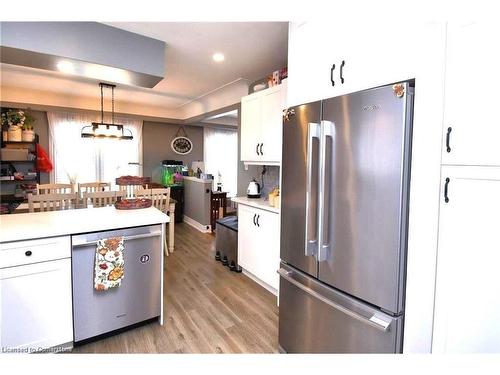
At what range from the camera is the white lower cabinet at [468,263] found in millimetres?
1097

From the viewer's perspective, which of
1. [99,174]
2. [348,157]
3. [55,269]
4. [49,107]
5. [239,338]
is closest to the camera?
[348,157]

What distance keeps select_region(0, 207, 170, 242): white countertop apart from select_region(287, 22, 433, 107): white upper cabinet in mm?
1494

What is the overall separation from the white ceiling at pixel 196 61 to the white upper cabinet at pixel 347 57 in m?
0.68

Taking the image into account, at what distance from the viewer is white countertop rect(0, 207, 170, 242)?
172cm

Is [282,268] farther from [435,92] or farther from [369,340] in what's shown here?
[435,92]

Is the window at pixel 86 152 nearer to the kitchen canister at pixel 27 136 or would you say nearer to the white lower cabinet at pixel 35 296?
the kitchen canister at pixel 27 136

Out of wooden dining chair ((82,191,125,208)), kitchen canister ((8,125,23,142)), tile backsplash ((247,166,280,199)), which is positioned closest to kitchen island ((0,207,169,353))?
wooden dining chair ((82,191,125,208))

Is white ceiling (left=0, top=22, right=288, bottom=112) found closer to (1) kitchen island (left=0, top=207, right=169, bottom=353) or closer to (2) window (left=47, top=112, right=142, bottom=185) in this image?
(2) window (left=47, top=112, right=142, bottom=185)

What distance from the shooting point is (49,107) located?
4.89m

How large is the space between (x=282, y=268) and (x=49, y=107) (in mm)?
5297

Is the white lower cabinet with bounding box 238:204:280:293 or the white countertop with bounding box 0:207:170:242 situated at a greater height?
the white countertop with bounding box 0:207:170:242

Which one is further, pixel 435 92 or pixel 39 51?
pixel 39 51

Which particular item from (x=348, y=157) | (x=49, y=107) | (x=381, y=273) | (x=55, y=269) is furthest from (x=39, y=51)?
(x=49, y=107)

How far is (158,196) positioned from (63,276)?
1.88 metres
